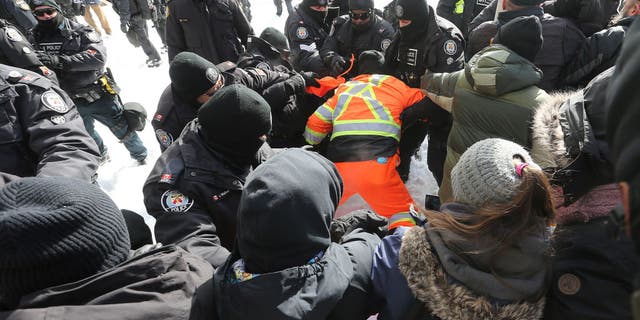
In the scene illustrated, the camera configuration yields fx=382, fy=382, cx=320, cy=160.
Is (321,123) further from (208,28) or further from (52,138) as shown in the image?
(208,28)

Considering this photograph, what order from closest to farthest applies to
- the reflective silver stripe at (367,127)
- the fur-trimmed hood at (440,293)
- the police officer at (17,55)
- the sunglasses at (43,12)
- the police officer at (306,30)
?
the fur-trimmed hood at (440,293), the reflective silver stripe at (367,127), the police officer at (17,55), the sunglasses at (43,12), the police officer at (306,30)

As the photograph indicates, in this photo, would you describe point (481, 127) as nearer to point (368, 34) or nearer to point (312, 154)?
point (312, 154)

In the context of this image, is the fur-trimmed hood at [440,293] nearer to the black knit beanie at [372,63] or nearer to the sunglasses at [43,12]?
the black knit beanie at [372,63]

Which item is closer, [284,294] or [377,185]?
[284,294]

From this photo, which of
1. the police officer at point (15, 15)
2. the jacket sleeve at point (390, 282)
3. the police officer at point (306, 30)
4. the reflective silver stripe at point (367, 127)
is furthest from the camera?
the police officer at point (15, 15)

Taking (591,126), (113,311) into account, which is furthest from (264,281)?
(591,126)

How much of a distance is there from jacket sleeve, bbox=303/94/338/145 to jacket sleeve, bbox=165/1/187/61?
7.78 ft

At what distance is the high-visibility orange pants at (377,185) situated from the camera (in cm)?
237

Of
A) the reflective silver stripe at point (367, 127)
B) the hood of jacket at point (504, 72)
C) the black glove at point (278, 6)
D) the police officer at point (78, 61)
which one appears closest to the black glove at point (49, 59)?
the police officer at point (78, 61)

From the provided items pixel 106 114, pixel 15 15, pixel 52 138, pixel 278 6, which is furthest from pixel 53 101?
pixel 278 6

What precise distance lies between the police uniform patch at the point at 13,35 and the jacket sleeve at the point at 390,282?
3.55 m

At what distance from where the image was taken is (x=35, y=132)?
196 centimetres

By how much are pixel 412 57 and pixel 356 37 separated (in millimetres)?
914

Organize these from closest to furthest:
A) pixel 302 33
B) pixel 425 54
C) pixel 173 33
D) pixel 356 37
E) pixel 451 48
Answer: pixel 451 48 → pixel 425 54 → pixel 356 37 → pixel 173 33 → pixel 302 33
